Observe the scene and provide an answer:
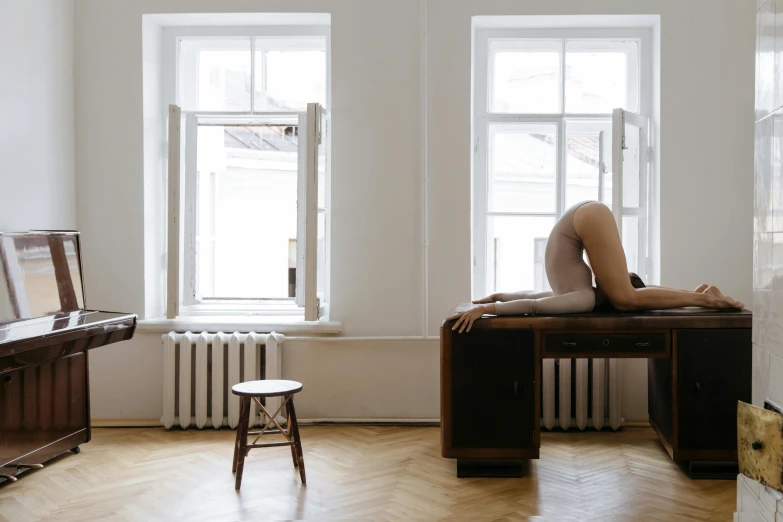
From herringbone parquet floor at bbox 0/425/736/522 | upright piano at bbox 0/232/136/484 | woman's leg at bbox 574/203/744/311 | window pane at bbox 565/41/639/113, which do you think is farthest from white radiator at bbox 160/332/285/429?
window pane at bbox 565/41/639/113

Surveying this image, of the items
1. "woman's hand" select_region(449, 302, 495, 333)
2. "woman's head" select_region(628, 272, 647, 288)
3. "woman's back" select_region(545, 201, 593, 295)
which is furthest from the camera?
"woman's head" select_region(628, 272, 647, 288)

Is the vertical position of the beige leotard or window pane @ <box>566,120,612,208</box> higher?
window pane @ <box>566,120,612,208</box>

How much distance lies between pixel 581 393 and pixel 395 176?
73.9 inches

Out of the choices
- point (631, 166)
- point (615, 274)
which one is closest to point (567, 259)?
point (615, 274)

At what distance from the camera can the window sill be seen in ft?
15.4

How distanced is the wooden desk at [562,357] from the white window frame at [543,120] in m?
1.24

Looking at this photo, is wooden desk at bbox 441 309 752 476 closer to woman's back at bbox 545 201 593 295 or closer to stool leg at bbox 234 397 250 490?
woman's back at bbox 545 201 593 295

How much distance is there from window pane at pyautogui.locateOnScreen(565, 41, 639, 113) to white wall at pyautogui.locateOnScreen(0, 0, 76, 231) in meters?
3.40

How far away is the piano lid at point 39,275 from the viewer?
361 centimetres

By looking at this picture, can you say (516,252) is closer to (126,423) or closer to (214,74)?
(214,74)

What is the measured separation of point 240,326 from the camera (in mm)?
4738

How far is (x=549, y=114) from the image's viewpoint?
15.7 feet

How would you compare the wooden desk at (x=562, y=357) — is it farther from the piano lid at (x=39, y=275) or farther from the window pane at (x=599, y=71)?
the piano lid at (x=39, y=275)

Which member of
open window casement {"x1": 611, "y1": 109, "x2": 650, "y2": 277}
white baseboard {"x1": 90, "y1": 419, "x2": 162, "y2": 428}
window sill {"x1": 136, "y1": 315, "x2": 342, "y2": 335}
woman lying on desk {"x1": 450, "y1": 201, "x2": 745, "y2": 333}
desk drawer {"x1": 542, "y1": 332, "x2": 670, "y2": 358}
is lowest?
white baseboard {"x1": 90, "y1": 419, "x2": 162, "y2": 428}
